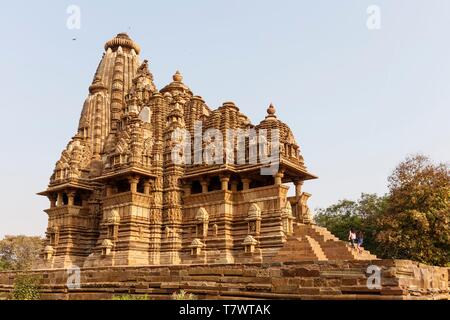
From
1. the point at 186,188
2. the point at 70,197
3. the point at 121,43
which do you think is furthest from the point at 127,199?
the point at 121,43

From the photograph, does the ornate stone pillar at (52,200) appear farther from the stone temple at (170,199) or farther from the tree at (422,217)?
the tree at (422,217)

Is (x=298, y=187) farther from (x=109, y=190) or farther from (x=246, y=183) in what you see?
(x=109, y=190)

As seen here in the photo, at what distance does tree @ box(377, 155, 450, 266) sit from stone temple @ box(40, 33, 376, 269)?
354 inches

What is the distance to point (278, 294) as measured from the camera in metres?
13.5

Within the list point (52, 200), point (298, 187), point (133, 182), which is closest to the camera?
point (133, 182)

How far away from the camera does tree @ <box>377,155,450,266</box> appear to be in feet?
95.8

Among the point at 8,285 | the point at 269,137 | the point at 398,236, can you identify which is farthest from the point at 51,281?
the point at 398,236

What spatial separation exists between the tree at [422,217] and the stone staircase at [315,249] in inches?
414

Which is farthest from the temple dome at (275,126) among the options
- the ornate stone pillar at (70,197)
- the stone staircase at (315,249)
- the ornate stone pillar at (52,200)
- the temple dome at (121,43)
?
the temple dome at (121,43)

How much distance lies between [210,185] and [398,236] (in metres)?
13.2

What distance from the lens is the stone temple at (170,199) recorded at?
21516 millimetres

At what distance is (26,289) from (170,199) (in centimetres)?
869

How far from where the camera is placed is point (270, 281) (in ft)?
45.2

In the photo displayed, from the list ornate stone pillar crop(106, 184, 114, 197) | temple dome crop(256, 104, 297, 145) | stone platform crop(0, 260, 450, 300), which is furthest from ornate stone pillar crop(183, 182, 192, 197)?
stone platform crop(0, 260, 450, 300)
